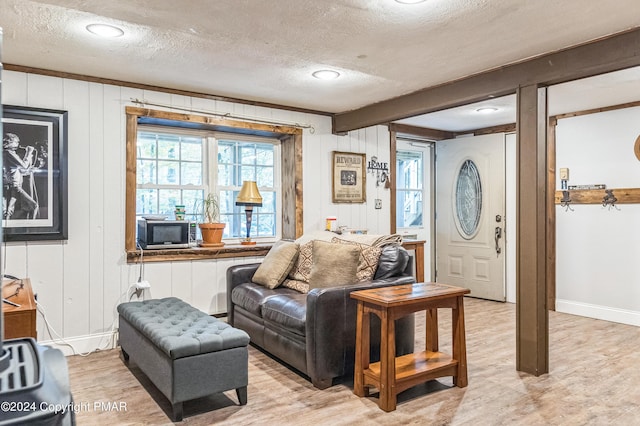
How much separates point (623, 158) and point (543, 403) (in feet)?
10.1

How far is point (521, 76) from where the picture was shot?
3162mm

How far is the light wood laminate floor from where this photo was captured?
8.09 ft

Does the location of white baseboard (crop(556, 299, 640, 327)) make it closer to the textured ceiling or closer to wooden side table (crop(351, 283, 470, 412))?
wooden side table (crop(351, 283, 470, 412))

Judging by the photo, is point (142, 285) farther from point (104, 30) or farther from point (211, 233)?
point (104, 30)

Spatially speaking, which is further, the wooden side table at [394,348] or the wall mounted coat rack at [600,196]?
the wall mounted coat rack at [600,196]

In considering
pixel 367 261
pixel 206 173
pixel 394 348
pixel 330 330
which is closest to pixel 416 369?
pixel 394 348

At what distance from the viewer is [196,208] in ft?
14.4

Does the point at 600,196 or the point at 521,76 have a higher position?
the point at 521,76

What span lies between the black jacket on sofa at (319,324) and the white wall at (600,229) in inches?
101

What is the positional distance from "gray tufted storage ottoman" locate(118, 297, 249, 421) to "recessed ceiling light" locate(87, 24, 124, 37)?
5.89ft

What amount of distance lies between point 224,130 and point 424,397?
9.94ft

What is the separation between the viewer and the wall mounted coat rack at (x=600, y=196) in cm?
447

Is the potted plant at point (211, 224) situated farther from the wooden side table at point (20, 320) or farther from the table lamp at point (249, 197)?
the wooden side table at point (20, 320)

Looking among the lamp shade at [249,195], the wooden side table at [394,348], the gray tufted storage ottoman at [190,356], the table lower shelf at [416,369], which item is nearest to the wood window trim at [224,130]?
the lamp shade at [249,195]
